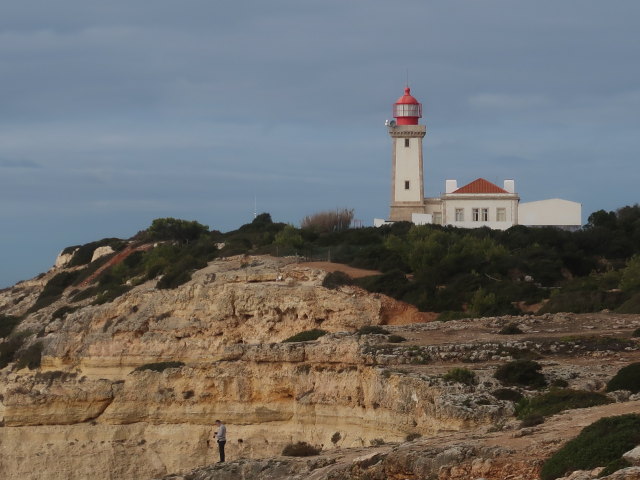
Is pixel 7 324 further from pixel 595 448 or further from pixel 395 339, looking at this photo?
pixel 595 448

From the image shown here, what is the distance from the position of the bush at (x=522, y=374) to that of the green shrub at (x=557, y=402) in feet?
4.88

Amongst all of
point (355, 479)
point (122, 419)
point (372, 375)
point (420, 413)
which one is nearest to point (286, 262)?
point (122, 419)

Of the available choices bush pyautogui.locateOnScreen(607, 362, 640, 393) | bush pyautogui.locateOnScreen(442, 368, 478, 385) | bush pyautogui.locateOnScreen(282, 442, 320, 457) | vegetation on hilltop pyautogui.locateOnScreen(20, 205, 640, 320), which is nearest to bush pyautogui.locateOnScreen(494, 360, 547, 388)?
bush pyautogui.locateOnScreen(442, 368, 478, 385)

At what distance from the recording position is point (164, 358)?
1581 inches

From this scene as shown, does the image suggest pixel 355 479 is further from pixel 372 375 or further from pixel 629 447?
pixel 372 375

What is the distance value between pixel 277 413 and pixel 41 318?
23.2 meters

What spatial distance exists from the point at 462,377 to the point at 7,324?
113 feet

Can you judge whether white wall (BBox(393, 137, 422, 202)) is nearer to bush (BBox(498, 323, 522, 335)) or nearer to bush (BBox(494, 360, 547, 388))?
bush (BBox(498, 323, 522, 335))

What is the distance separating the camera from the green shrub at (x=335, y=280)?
41.5 metres

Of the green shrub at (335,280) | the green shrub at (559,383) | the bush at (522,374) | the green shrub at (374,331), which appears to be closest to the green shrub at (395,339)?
the green shrub at (374,331)

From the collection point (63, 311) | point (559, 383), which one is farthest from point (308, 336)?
point (63, 311)

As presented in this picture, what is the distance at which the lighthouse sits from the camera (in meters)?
59.8

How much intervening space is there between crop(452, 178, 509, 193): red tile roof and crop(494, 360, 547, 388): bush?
34021 mm

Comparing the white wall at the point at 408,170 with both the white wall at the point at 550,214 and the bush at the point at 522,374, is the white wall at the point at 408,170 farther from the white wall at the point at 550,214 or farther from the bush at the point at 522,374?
the bush at the point at 522,374
